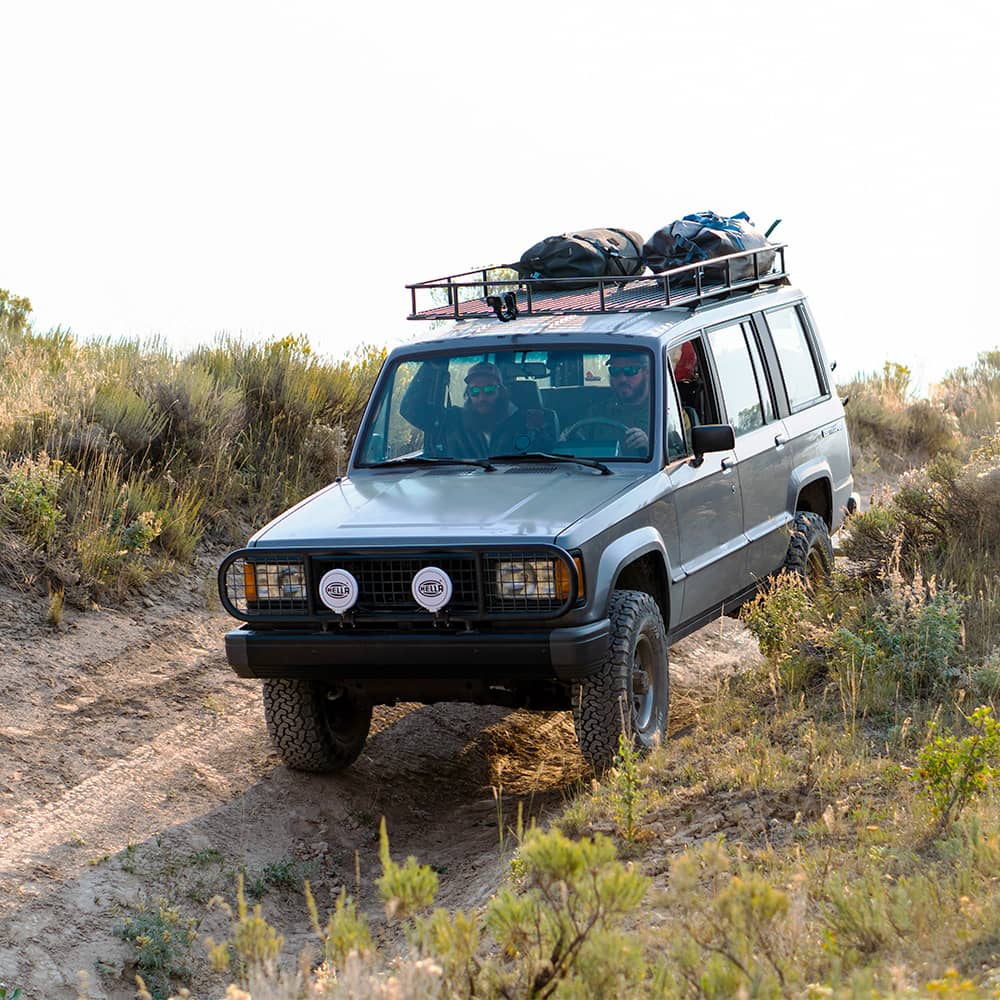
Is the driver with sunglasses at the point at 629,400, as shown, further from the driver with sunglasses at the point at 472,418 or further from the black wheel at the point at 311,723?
the black wheel at the point at 311,723

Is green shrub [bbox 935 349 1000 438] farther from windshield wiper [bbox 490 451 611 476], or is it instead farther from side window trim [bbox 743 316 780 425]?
windshield wiper [bbox 490 451 611 476]

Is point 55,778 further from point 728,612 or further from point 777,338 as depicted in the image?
point 777,338

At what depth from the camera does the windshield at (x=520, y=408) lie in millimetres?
6949

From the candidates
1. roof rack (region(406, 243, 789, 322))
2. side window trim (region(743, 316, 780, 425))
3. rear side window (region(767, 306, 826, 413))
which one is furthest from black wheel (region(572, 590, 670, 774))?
rear side window (region(767, 306, 826, 413))

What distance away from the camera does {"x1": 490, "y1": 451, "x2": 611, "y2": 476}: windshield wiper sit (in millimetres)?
6719

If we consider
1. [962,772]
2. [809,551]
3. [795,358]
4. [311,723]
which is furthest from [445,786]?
[795,358]

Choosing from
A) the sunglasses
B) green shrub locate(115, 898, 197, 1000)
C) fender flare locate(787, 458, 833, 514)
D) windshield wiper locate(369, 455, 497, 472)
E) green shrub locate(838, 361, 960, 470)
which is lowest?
green shrub locate(115, 898, 197, 1000)

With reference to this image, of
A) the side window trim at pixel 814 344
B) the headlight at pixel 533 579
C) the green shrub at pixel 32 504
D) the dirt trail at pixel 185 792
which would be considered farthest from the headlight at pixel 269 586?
the side window trim at pixel 814 344

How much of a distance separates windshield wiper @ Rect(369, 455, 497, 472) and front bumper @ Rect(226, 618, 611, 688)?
1178 millimetres

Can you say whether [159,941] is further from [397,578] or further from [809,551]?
[809,551]

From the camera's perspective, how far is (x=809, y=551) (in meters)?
8.53

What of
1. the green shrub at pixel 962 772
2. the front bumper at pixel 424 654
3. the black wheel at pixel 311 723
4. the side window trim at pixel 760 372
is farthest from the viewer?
the side window trim at pixel 760 372

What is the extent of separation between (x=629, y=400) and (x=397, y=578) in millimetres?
1678

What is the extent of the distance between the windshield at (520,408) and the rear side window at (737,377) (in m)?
0.84
